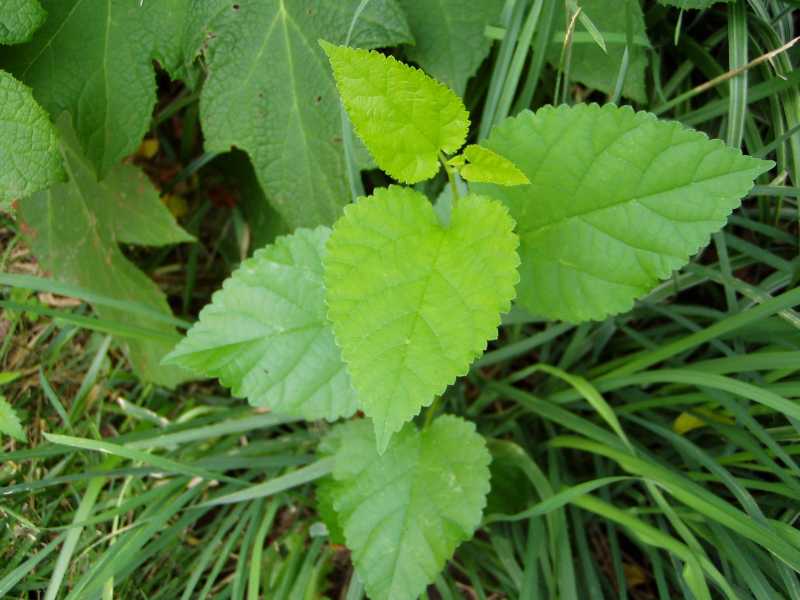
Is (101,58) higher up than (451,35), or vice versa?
(451,35)

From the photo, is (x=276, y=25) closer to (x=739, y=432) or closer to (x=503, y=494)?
(x=503, y=494)

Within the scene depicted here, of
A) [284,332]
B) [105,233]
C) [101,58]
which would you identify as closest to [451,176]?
[284,332]

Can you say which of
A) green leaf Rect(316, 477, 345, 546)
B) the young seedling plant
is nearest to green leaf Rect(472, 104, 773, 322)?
the young seedling plant

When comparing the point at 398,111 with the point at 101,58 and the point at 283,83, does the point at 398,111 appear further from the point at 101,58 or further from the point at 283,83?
the point at 101,58

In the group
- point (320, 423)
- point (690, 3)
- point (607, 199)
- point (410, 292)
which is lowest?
point (320, 423)

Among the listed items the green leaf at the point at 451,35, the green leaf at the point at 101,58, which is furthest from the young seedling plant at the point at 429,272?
the green leaf at the point at 101,58

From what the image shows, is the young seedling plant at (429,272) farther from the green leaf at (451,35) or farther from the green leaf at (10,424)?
the green leaf at (10,424)
